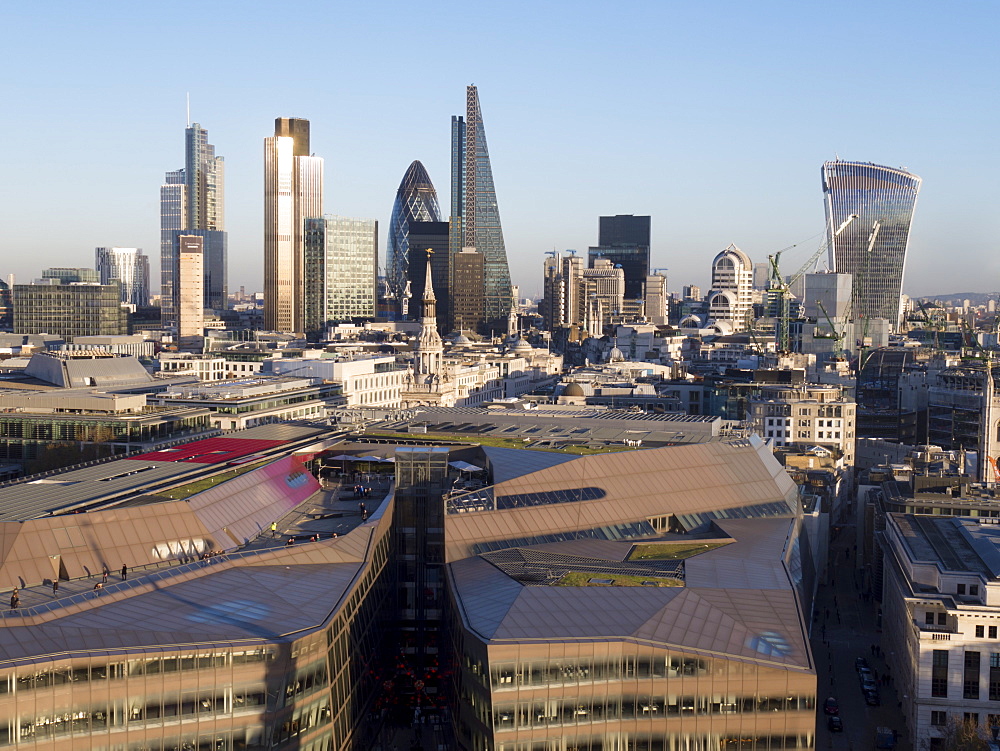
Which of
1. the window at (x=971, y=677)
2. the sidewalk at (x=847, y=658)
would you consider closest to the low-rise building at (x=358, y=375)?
the sidewalk at (x=847, y=658)

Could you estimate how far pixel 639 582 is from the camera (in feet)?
148

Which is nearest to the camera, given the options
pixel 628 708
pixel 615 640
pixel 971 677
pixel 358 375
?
pixel 615 640

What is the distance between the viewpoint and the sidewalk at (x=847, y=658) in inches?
2010

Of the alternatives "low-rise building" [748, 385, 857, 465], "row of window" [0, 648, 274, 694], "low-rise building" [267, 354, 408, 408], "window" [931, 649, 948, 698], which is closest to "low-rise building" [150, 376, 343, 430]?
"low-rise building" [267, 354, 408, 408]

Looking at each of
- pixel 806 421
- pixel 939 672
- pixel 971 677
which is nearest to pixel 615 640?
pixel 939 672

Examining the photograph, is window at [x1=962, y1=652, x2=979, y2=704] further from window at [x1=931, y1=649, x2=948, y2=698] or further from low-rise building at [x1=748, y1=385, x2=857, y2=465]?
low-rise building at [x1=748, y1=385, x2=857, y2=465]

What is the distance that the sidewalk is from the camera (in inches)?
2010

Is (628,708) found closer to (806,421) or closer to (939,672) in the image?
(939,672)

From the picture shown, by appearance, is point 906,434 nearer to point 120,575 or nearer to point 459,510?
point 459,510

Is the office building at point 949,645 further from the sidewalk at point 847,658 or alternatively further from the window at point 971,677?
the sidewalk at point 847,658

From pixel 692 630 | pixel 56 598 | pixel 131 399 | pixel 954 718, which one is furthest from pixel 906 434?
pixel 56 598

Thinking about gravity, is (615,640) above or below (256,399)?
below

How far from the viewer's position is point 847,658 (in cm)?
6156

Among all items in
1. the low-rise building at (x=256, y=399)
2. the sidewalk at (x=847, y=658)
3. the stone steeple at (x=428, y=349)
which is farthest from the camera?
the stone steeple at (x=428, y=349)
